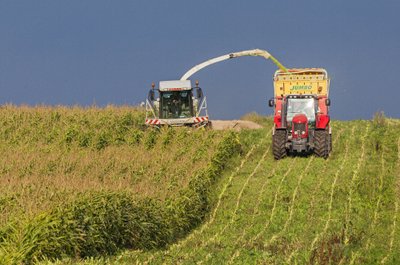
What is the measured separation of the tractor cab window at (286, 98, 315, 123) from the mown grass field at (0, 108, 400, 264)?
140 centimetres

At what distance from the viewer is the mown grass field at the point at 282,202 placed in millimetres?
14914

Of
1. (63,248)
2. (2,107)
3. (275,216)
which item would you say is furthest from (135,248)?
(2,107)

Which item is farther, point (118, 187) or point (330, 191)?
point (330, 191)

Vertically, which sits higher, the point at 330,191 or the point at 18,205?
the point at 18,205

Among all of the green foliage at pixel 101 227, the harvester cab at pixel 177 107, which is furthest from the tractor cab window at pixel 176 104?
the green foliage at pixel 101 227

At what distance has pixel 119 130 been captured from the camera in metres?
30.8

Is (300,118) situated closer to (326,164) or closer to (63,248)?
(326,164)

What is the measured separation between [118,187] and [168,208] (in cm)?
187

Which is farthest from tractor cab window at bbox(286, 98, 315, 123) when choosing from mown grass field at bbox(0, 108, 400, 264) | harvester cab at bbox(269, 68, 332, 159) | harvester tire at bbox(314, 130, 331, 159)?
mown grass field at bbox(0, 108, 400, 264)

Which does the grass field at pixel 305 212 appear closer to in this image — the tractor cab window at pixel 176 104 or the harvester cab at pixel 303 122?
the harvester cab at pixel 303 122

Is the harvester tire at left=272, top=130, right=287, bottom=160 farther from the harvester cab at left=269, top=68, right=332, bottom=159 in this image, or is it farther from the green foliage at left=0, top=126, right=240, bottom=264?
the green foliage at left=0, top=126, right=240, bottom=264

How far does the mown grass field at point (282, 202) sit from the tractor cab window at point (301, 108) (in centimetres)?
140

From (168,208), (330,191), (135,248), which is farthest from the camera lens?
(330,191)

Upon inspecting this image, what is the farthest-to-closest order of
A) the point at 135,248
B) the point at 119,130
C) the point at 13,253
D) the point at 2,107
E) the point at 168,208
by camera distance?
1. the point at 2,107
2. the point at 119,130
3. the point at 168,208
4. the point at 135,248
5. the point at 13,253
